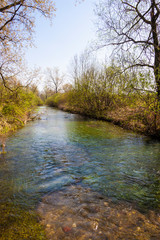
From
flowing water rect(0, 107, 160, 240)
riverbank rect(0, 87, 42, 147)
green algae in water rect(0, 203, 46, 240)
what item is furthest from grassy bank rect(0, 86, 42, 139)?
green algae in water rect(0, 203, 46, 240)

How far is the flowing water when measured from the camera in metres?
3.63

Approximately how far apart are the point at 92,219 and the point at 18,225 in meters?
1.50

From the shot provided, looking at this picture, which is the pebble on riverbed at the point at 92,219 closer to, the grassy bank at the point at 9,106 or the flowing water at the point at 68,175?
the flowing water at the point at 68,175

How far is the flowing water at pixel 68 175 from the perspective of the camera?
3.63m

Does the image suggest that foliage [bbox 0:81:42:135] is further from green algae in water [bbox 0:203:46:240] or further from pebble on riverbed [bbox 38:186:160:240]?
pebble on riverbed [bbox 38:186:160:240]

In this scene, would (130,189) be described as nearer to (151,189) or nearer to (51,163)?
(151,189)

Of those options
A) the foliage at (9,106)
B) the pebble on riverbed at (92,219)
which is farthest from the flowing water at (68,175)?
the foliage at (9,106)

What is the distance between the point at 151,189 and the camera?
4.76 m

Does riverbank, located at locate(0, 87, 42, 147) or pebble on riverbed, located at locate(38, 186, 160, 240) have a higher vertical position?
riverbank, located at locate(0, 87, 42, 147)

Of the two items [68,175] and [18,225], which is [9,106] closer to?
[68,175]

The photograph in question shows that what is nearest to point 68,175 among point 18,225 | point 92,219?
point 92,219

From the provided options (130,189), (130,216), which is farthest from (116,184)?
(130,216)

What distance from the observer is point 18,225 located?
322 cm

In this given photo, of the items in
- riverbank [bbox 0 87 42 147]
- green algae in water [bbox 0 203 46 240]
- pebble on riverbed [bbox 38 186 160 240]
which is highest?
riverbank [bbox 0 87 42 147]
